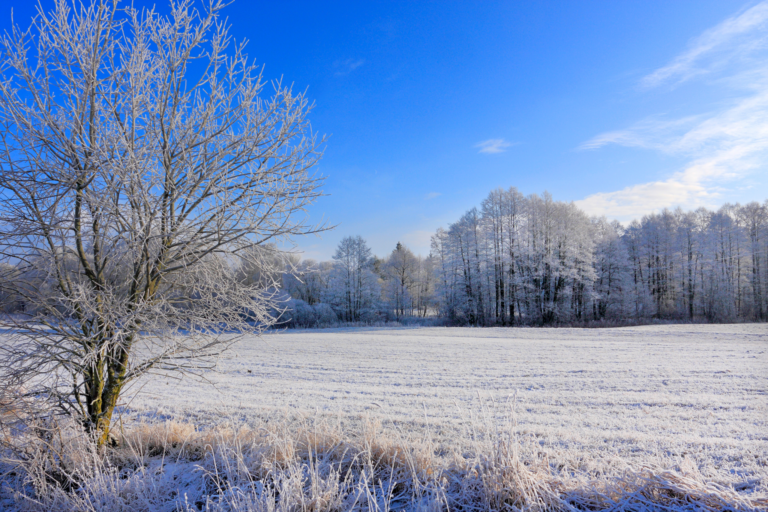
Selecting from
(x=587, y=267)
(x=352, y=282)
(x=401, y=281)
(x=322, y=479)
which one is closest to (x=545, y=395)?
(x=322, y=479)

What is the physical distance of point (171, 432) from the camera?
4398 mm

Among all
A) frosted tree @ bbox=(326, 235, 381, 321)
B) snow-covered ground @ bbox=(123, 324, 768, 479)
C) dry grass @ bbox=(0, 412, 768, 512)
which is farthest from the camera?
frosted tree @ bbox=(326, 235, 381, 321)

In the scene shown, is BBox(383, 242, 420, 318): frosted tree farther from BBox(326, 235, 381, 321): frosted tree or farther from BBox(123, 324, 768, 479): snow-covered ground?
BBox(123, 324, 768, 479): snow-covered ground

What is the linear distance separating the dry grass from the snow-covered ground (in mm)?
438

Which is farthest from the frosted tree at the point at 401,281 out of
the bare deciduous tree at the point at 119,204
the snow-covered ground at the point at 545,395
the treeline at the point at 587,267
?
the bare deciduous tree at the point at 119,204

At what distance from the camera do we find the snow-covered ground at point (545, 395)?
4.43 m

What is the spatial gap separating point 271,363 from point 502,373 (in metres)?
8.64

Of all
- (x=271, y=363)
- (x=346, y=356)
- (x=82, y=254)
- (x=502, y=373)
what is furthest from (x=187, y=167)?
(x=346, y=356)

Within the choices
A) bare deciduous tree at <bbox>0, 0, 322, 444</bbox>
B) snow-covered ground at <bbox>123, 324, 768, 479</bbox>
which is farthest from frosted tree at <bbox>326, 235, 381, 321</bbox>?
bare deciduous tree at <bbox>0, 0, 322, 444</bbox>

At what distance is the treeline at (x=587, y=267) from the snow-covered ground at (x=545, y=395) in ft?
48.4

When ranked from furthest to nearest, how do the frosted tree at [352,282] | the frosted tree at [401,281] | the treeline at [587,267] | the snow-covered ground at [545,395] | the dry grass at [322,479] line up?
the frosted tree at [401,281], the frosted tree at [352,282], the treeline at [587,267], the snow-covered ground at [545,395], the dry grass at [322,479]

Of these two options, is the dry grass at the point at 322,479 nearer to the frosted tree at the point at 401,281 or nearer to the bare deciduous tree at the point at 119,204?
the bare deciduous tree at the point at 119,204

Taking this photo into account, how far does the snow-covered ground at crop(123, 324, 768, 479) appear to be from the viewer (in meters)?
4.43

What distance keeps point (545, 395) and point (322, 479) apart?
20.5 feet
